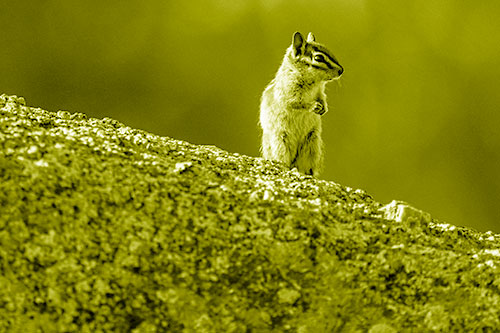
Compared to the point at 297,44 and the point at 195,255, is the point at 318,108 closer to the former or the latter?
the point at 297,44

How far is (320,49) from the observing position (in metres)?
2.24

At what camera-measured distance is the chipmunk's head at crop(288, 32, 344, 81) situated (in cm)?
219

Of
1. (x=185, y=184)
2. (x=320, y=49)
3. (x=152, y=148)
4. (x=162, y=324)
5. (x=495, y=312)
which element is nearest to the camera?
(x=162, y=324)

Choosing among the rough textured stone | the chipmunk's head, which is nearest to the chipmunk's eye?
the chipmunk's head

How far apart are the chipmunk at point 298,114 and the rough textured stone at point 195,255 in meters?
1.05

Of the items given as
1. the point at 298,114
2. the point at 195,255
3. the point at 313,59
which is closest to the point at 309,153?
the point at 298,114

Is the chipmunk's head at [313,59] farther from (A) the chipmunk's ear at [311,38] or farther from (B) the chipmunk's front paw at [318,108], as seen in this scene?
(B) the chipmunk's front paw at [318,108]

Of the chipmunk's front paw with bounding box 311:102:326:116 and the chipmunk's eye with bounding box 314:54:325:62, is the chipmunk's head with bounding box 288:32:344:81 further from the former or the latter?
the chipmunk's front paw with bounding box 311:102:326:116

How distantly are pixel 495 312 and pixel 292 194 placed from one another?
1.40 feet

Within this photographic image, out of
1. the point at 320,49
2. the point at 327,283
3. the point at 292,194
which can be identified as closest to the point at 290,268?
the point at 327,283

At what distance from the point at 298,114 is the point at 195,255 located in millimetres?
1364

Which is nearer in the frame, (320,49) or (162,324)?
(162,324)

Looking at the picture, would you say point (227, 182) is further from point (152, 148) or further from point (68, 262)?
point (68, 262)

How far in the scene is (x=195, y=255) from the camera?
41.2 inches
